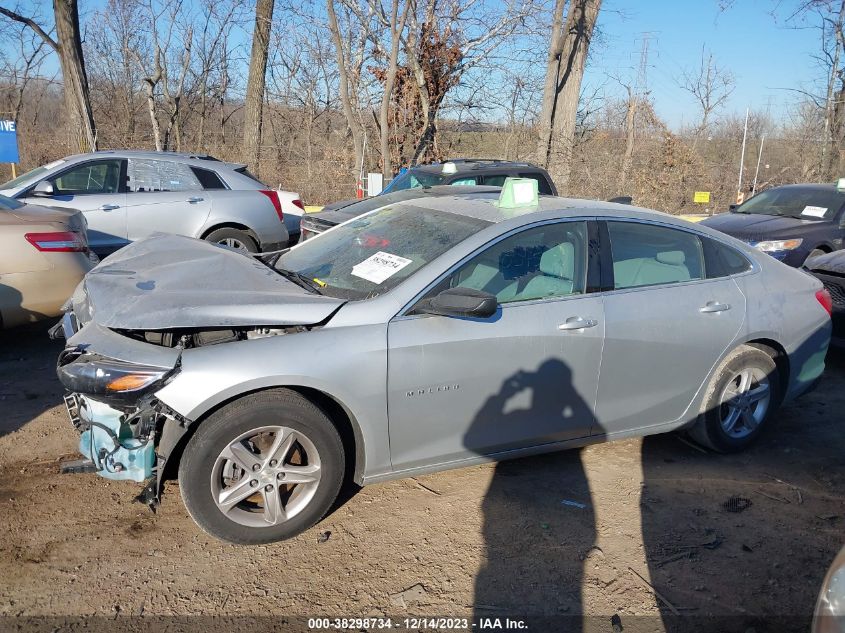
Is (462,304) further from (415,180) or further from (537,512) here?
(415,180)

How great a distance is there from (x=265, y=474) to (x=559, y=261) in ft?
6.44

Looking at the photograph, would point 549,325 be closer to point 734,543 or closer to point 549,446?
point 549,446

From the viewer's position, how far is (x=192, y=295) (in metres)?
3.25

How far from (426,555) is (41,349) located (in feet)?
14.6

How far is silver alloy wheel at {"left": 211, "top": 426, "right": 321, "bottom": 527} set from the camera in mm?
3068

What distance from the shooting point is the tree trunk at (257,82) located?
658 inches

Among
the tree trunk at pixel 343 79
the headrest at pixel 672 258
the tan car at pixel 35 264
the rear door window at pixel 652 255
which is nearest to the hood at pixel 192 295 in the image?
the rear door window at pixel 652 255

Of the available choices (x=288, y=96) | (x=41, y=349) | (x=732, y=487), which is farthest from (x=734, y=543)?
(x=288, y=96)

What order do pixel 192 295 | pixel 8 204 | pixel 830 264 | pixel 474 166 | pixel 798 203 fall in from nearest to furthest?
pixel 192 295 < pixel 8 204 < pixel 830 264 < pixel 474 166 < pixel 798 203

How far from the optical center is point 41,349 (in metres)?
5.95

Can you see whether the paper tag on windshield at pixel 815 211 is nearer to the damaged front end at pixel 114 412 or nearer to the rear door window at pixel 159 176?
the rear door window at pixel 159 176

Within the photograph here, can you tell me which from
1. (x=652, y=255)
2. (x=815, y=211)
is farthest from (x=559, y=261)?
(x=815, y=211)

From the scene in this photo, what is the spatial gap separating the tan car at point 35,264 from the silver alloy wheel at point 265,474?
3.26 m

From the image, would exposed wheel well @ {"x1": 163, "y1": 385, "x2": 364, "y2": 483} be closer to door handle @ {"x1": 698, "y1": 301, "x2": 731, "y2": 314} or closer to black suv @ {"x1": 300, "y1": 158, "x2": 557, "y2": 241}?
door handle @ {"x1": 698, "y1": 301, "x2": 731, "y2": 314}
